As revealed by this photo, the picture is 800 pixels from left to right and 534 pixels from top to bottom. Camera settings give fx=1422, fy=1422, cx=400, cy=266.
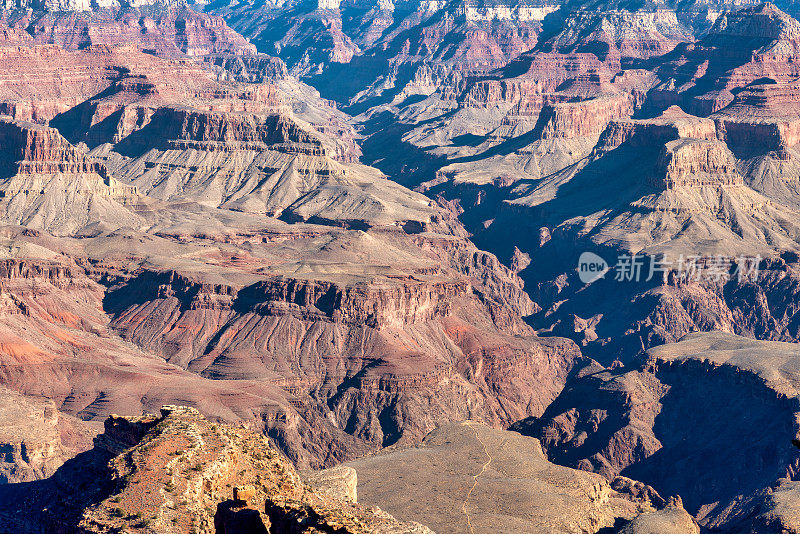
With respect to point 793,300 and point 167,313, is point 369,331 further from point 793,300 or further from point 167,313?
point 793,300

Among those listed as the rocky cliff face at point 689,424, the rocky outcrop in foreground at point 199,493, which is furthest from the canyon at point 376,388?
the rocky cliff face at point 689,424

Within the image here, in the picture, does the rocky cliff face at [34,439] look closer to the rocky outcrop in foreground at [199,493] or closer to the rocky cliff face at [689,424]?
the rocky outcrop in foreground at [199,493]

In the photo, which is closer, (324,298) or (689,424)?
(689,424)

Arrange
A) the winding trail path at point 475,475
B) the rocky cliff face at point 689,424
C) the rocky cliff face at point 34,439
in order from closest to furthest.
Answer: the winding trail path at point 475,475, the rocky cliff face at point 34,439, the rocky cliff face at point 689,424

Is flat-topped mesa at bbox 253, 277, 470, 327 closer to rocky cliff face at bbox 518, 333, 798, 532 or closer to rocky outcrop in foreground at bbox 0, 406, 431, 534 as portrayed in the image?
rocky cliff face at bbox 518, 333, 798, 532

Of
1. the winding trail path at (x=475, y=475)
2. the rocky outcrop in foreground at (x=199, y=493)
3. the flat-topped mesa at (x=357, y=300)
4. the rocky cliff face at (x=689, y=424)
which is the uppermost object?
the rocky outcrop in foreground at (x=199, y=493)

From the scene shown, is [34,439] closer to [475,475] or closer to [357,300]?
[475,475]

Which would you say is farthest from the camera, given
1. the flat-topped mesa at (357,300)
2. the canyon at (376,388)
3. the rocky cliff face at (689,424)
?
the flat-topped mesa at (357,300)

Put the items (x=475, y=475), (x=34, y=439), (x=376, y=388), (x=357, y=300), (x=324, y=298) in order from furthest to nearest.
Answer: (x=324, y=298), (x=357, y=300), (x=376, y=388), (x=34, y=439), (x=475, y=475)

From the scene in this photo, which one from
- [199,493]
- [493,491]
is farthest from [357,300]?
[199,493]

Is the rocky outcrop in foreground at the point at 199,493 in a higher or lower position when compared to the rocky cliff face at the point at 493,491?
higher

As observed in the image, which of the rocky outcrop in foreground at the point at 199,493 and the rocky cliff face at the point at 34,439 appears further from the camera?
the rocky cliff face at the point at 34,439
